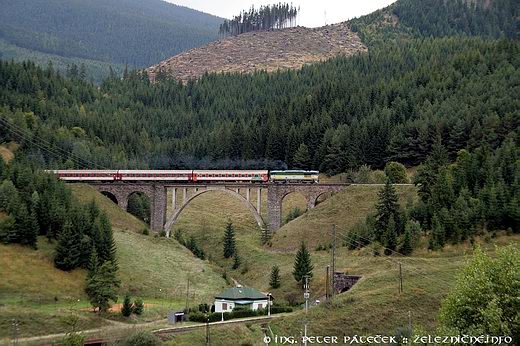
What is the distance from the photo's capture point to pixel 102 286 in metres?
62.2

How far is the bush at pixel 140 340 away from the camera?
47.3 meters

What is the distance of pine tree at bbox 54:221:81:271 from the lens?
236ft

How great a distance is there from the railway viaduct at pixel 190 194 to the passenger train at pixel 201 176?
1277 millimetres

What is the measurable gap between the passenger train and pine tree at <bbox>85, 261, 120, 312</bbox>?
139 ft

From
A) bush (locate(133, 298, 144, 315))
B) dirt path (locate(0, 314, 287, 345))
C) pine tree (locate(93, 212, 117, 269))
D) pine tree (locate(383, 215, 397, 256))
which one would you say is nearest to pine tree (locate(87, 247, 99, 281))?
pine tree (locate(93, 212, 117, 269))

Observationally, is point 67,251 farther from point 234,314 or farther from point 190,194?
point 190,194

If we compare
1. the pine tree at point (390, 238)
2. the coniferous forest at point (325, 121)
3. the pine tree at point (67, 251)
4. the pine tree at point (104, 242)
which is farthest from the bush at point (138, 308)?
the coniferous forest at point (325, 121)

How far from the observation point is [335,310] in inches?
2267

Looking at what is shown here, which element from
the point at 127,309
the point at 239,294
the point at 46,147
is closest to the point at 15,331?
the point at 127,309

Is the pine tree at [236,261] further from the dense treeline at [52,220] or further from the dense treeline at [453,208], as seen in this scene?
the dense treeline at [52,220]

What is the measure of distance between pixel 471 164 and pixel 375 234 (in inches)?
614

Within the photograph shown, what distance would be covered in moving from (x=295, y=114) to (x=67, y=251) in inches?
3417

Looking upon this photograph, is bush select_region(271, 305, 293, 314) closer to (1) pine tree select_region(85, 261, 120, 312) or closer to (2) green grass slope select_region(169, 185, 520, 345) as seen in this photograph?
(2) green grass slope select_region(169, 185, 520, 345)

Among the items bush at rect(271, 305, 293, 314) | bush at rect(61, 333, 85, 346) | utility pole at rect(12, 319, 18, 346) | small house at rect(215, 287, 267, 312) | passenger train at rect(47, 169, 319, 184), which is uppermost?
passenger train at rect(47, 169, 319, 184)
